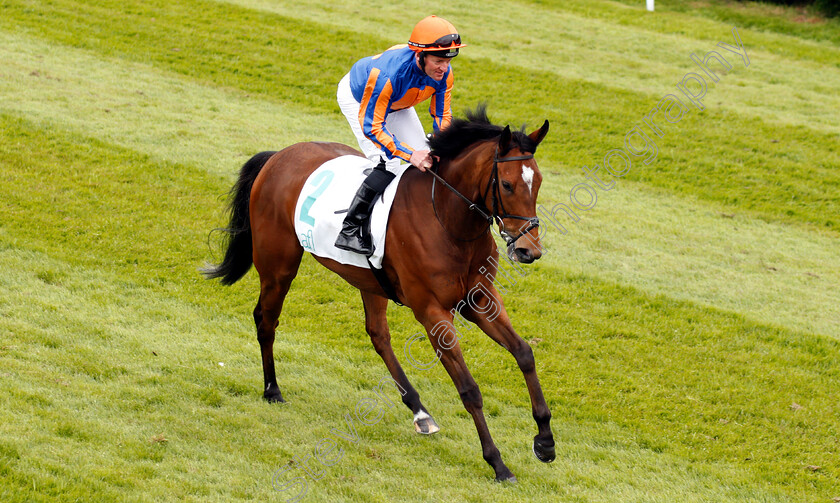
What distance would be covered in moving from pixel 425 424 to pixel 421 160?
199 cm

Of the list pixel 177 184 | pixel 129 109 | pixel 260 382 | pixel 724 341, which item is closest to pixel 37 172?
pixel 177 184

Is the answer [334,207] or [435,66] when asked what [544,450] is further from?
[435,66]

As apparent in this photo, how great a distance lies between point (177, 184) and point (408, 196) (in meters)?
5.54

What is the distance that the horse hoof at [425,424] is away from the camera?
6.00m

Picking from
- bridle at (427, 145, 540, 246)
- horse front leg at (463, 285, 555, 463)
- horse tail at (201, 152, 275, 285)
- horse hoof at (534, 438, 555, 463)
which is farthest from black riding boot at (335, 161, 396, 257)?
horse hoof at (534, 438, 555, 463)

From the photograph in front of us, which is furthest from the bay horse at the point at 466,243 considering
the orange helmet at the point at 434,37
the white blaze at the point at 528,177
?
the orange helmet at the point at 434,37

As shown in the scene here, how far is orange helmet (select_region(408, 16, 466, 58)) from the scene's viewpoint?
17.4ft

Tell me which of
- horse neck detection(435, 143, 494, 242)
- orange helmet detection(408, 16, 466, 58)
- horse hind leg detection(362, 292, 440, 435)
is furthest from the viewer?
horse hind leg detection(362, 292, 440, 435)

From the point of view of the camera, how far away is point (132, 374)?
20.9 ft

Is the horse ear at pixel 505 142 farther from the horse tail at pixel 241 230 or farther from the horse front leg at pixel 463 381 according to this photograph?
the horse tail at pixel 241 230

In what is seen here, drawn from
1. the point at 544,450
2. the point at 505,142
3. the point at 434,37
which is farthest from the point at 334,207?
the point at 544,450

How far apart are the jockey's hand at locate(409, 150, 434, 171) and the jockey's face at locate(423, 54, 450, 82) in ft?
1.82

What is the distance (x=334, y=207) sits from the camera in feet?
19.5

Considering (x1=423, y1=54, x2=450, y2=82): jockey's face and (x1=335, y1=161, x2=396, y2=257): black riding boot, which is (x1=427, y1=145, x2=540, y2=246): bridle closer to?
Result: (x1=335, y1=161, x2=396, y2=257): black riding boot
